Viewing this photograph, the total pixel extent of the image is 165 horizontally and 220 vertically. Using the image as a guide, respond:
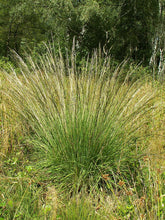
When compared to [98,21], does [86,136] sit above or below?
below

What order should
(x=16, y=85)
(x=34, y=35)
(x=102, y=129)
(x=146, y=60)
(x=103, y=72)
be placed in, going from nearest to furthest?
(x=102, y=129), (x=103, y=72), (x=16, y=85), (x=146, y=60), (x=34, y=35)

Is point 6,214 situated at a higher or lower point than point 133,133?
lower

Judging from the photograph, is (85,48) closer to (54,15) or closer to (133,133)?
(54,15)

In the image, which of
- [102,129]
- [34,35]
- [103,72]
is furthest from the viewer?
[34,35]

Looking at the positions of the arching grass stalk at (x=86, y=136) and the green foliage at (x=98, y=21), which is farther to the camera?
the green foliage at (x=98, y=21)

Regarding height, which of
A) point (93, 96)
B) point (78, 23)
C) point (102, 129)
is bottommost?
point (102, 129)

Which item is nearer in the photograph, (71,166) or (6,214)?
(6,214)

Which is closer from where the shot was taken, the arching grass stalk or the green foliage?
the arching grass stalk

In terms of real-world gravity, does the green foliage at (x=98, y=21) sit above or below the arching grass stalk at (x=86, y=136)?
above

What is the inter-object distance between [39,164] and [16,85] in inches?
34.6

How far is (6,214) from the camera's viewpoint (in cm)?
143

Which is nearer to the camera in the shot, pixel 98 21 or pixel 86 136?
pixel 86 136

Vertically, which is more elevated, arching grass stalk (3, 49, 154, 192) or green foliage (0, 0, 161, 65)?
green foliage (0, 0, 161, 65)

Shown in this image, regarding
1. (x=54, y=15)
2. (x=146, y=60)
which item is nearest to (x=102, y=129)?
(x=54, y=15)
